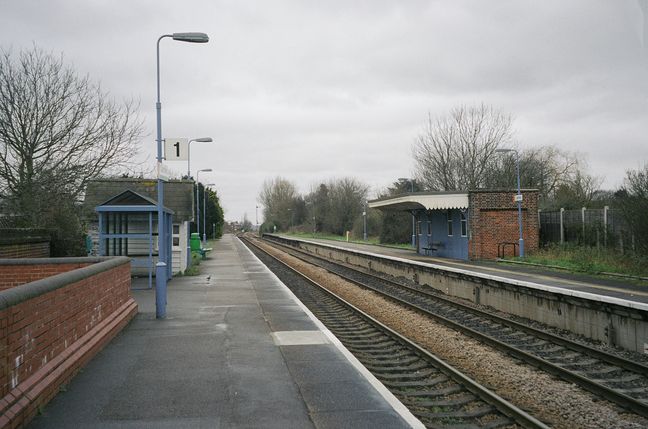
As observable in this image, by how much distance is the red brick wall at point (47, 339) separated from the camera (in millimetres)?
4814

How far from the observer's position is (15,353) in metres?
5.00

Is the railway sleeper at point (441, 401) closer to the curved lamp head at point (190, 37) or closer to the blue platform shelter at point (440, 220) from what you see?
the curved lamp head at point (190, 37)

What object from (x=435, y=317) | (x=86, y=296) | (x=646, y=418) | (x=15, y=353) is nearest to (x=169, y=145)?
(x=86, y=296)

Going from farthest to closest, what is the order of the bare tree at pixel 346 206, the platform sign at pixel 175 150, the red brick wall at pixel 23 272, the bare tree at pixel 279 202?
the bare tree at pixel 279 202 → the bare tree at pixel 346 206 → the platform sign at pixel 175 150 → the red brick wall at pixel 23 272

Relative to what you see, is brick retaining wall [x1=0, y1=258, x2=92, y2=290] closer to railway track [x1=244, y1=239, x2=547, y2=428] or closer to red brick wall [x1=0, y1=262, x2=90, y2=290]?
red brick wall [x1=0, y1=262, x2=90, y2=290]

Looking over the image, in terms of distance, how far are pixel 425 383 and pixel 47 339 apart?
15.0 ft

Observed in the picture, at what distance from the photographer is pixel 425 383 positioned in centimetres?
727

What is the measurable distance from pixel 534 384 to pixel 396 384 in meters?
1.82

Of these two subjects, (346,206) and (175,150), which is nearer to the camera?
(175,150)

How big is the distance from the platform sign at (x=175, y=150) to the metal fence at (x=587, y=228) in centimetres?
1465

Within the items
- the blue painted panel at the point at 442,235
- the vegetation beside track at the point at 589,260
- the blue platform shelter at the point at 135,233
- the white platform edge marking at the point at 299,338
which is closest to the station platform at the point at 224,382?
the white platform edge marking at the point at 299,338

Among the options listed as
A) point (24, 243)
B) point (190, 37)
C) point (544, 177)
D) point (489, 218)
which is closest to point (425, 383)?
point (190, 37)

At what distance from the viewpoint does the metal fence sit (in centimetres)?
2178

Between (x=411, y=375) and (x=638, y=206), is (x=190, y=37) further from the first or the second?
→ (x=638, y=206)
